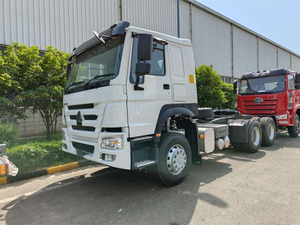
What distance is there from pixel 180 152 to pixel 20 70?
220 inches

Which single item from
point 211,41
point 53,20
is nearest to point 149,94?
point 53,20

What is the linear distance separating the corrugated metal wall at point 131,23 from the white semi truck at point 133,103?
22.9 feet

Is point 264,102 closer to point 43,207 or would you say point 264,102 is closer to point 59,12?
point 43,207

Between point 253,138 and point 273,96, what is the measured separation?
2.44m

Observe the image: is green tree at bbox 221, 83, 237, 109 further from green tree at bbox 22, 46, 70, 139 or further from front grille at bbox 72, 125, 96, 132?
front grille at bbox 72, 125, 96, 132

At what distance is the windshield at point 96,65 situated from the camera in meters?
3.57

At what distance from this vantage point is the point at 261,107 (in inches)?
335

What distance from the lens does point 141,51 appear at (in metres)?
3.36

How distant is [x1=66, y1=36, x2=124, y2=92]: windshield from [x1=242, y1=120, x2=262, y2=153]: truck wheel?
4863mm

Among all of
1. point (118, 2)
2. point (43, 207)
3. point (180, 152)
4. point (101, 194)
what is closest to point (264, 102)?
point (180, 152)

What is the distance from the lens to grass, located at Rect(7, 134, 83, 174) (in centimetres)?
523

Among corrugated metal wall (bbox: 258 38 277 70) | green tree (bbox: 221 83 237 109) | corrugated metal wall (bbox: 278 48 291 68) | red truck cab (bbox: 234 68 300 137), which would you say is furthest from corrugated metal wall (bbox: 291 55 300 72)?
red truck cab (bbox: 234 68 300 137)

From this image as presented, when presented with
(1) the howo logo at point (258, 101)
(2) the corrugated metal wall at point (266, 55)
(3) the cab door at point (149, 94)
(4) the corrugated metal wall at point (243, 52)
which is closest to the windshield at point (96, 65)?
(3) the cab door at point (149, 94)

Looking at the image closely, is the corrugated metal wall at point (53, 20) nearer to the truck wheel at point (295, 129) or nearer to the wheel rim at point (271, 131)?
the wheel rim at point (271, 131)
